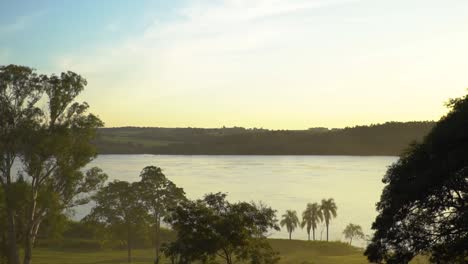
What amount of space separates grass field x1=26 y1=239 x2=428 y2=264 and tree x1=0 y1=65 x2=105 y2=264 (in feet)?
86.8

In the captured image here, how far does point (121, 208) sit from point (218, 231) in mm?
43555

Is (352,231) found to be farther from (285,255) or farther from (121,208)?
(121,208)

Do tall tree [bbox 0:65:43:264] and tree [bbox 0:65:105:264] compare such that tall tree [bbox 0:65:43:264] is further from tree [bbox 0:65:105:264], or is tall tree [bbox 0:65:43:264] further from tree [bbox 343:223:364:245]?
tree [bbox 343:223:364:245]

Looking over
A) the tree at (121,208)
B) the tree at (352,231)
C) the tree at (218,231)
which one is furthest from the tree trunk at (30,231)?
the tree at (352,231)

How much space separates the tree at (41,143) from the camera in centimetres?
4000

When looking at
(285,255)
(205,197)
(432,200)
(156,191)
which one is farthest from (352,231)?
Result: (432,200)

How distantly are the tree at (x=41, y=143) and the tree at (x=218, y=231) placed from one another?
506 inches

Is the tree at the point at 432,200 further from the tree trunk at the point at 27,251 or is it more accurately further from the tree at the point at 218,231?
the tree trunk at the point at 27,251

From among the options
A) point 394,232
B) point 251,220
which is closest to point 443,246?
point 394,232

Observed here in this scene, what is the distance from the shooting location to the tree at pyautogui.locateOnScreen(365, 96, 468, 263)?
2419 centimetres

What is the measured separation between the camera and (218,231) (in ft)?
106

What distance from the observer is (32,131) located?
132 ft

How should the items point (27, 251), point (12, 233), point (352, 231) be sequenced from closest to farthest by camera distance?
1. point (27, 251)
2. point (12, 233)
3. point (352, 231)

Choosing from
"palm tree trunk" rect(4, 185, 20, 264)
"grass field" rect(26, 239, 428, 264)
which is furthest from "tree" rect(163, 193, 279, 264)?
"grass field" rect(26, 239, 428, 264)
